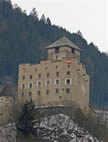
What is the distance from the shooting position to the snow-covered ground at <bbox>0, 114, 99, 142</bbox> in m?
82.0

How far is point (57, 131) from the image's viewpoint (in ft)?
274

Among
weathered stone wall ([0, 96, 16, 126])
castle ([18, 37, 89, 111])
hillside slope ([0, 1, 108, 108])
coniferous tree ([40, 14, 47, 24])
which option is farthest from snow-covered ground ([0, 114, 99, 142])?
coniferous tree ([40, 14, 47, 24])

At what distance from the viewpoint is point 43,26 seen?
6024 inches

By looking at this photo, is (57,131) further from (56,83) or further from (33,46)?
(33,46)

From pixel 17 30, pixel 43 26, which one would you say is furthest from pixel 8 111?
pixel 43 26

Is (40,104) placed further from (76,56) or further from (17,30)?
(17,30)

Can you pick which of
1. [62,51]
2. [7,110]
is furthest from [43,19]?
[7,110]

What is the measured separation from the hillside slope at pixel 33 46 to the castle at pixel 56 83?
35077 mm

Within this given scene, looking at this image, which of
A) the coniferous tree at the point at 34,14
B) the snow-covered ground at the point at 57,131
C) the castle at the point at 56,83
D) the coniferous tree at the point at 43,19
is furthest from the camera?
the coniferous tree at the point at 34,14

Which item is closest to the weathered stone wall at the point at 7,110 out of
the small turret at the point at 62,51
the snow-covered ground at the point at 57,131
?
the snow-covered ground at the point at 57,131

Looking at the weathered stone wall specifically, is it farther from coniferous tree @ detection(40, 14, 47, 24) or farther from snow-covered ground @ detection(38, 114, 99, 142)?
Answer: coniferous tree @ detection(40, 14, 47, 24)

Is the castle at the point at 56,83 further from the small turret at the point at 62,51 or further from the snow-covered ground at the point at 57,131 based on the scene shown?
the snow-covered ground at the point at 57,131

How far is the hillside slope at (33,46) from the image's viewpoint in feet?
436

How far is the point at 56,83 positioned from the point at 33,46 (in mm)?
49532
